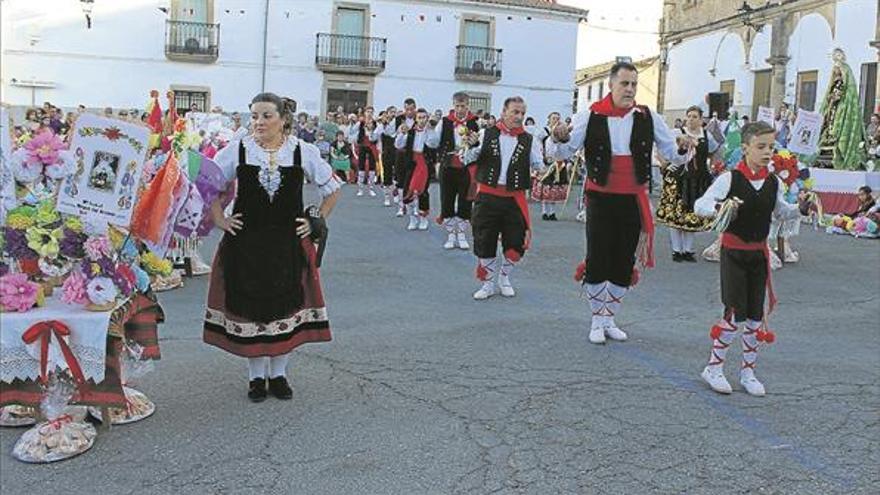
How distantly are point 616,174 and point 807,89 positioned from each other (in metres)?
23.5

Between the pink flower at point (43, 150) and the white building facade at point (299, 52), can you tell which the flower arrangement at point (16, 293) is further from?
the white building facade at point (299, 52)

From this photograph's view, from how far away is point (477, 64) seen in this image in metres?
34.3

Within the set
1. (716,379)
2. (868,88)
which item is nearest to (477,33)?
(868,88)

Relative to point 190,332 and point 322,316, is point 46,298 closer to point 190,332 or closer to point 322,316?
point 322,316

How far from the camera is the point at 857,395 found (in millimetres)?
5508

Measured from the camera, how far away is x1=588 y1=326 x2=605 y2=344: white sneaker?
6570 mm

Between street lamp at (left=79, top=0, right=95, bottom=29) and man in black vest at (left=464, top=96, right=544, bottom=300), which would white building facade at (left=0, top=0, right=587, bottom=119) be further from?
man in black vest at (left=464, top=96, right=544, bottom=300)

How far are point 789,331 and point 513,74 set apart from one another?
1130 inches

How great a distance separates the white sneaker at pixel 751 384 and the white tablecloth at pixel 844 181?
37.5ft

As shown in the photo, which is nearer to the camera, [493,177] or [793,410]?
[793,410]

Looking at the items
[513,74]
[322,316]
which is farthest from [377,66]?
[322,316]

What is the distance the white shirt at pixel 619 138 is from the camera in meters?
6.32

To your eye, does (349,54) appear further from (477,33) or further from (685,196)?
(685,196)

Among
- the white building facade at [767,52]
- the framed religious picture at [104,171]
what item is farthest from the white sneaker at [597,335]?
the white building facade at [767,52]
